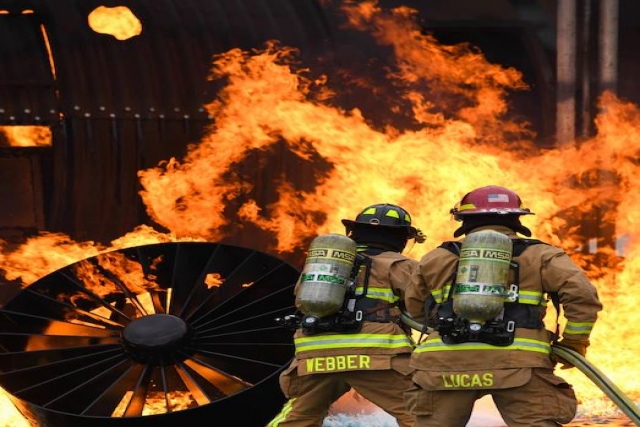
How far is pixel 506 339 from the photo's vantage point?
5.08 metres

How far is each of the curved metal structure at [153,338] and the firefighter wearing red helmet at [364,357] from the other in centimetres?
57

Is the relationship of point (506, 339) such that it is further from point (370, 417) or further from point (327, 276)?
point (370, 417)

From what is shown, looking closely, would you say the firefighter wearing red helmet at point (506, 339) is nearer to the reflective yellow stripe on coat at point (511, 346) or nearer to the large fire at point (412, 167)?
the reflective yellow stripe on coat at point (511, 346)

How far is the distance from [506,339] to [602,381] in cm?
49

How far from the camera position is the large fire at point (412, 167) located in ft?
26.3

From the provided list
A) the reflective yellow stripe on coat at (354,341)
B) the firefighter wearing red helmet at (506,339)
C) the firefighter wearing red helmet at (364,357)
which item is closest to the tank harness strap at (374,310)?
the firefighter wearing red helmet at (364,357)

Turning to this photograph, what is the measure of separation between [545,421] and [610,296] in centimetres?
353

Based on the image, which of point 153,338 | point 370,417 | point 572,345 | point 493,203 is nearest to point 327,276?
point 493,203

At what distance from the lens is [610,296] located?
8.32 metres

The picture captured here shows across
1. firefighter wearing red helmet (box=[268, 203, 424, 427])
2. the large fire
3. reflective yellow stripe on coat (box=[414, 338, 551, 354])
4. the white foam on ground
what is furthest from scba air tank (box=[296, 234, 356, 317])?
the large fire

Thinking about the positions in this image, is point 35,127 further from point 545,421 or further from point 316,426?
point 545,421

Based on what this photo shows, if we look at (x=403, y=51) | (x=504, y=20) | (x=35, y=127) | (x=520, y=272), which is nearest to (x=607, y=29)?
(x=504, y=20)

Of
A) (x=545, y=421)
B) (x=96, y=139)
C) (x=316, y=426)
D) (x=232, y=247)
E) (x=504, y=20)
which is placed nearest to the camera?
(x=545, y=421)

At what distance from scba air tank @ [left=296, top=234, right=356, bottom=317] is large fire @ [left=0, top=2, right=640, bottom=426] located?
7.25 ft
